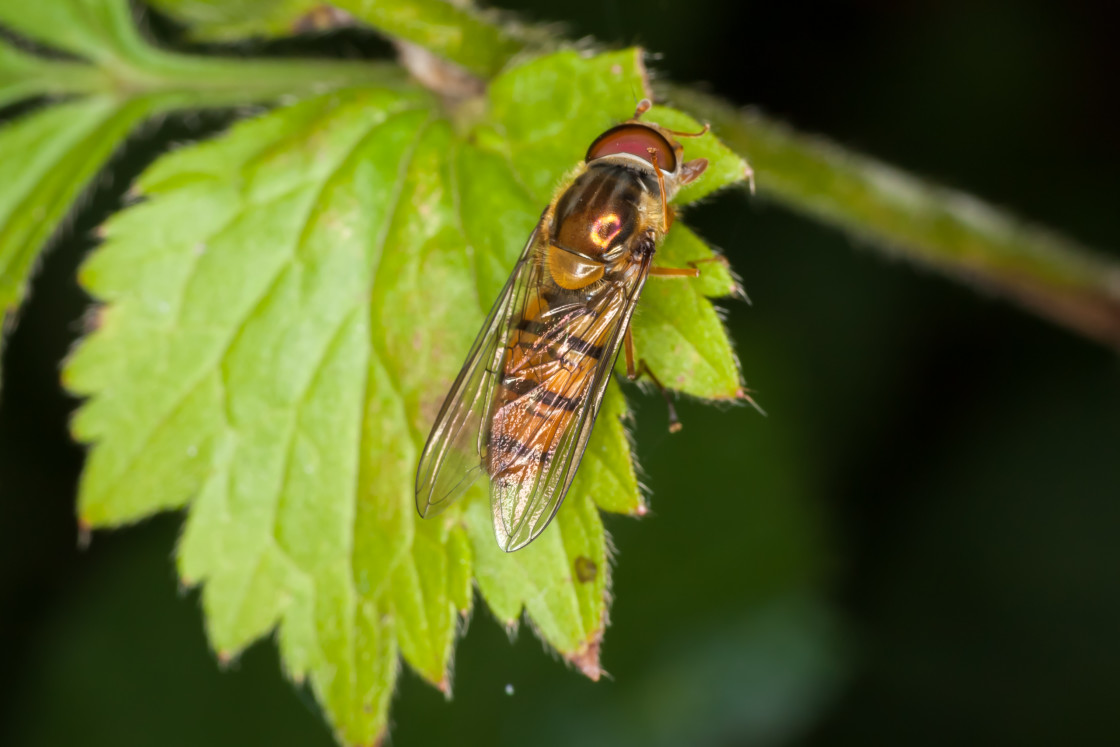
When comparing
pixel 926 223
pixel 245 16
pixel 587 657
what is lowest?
pixel 587 657

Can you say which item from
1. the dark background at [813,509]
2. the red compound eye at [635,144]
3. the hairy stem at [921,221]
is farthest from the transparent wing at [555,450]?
the dark background at [813,509]

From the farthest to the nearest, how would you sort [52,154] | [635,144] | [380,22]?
[52,154] < [635,144] < [380,22]

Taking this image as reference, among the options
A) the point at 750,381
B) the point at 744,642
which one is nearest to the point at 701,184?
the point at 750,381

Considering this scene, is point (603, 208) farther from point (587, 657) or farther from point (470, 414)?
point (587, 657)

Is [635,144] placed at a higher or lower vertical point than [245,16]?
lower

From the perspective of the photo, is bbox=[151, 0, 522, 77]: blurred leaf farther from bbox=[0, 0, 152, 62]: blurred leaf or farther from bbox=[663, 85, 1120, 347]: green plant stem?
bbox=[663, 85, 1120, 347]: green plant stem

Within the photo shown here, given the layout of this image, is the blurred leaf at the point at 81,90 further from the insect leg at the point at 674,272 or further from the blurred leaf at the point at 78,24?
the insect leg at the point at 674,272

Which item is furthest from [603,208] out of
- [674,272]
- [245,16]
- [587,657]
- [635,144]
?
[245,16]
